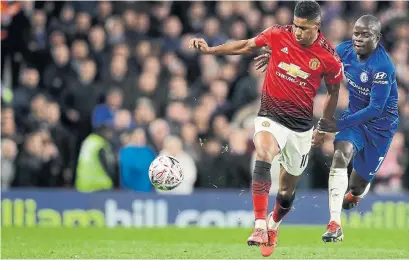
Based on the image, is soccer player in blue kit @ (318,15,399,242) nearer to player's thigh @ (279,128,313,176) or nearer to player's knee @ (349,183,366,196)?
player's knee @ (349,183,366,196)

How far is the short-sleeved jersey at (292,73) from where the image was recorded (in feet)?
40.3

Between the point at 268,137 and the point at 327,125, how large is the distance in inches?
45.5

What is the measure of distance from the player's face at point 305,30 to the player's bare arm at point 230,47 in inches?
22.8

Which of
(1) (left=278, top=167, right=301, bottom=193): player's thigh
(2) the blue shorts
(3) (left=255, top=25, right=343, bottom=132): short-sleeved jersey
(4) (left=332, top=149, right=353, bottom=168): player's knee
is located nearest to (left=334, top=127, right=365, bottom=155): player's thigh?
(2) the blue shorts

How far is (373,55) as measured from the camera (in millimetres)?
13180

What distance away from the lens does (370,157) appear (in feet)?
45.5

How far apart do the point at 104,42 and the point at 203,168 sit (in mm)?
3420

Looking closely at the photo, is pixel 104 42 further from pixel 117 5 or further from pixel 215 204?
pixel 215 204

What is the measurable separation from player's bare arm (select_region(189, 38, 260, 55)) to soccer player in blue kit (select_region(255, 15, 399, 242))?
0.85ft

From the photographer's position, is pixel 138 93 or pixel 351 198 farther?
pixel 138 93

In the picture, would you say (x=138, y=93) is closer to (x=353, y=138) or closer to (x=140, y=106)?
(x=140, y=106)

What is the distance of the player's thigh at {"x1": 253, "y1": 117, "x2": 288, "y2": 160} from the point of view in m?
12.0

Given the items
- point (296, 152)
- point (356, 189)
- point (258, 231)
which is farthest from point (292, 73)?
point (356, 189)

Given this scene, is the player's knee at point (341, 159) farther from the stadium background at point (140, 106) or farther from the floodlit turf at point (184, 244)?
the stadium background at point (140, 106)
